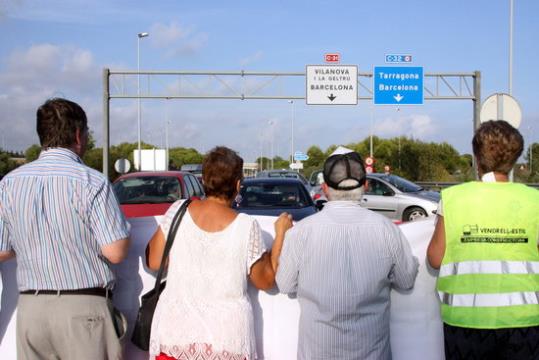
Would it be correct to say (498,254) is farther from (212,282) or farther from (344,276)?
(212,282)

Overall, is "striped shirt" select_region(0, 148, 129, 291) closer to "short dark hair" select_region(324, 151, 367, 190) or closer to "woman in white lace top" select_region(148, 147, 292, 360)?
"woman in white lace top" select_region(148, 147, 292, 360)

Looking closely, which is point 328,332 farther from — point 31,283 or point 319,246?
point 31,283

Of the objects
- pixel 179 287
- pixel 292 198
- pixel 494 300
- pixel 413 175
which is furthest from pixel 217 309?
pixel 413 175

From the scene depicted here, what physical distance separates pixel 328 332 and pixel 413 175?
47444mm

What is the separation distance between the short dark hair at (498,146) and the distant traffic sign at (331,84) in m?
→ 21.6

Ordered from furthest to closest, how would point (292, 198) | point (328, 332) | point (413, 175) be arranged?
1. point (413, 175)
2. point (292, 198)
3. point (328, 332)

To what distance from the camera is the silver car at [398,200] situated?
18609mm

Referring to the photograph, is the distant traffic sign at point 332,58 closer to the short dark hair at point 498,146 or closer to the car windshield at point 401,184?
the car windshield at point 401,184

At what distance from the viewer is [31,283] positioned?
2953 millimetres

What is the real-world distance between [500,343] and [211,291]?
4.61 ft

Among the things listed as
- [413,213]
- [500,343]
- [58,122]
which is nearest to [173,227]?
[58,122]

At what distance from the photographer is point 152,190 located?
12.3m

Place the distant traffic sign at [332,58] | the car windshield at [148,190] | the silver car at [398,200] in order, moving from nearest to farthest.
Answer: the car windshield at [148,190] → the silver car at [398,200] → the distant traffic sign at [332,58]

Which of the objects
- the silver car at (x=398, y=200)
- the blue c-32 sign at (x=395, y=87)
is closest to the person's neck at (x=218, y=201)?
the silver car at (x=398, y=200)
